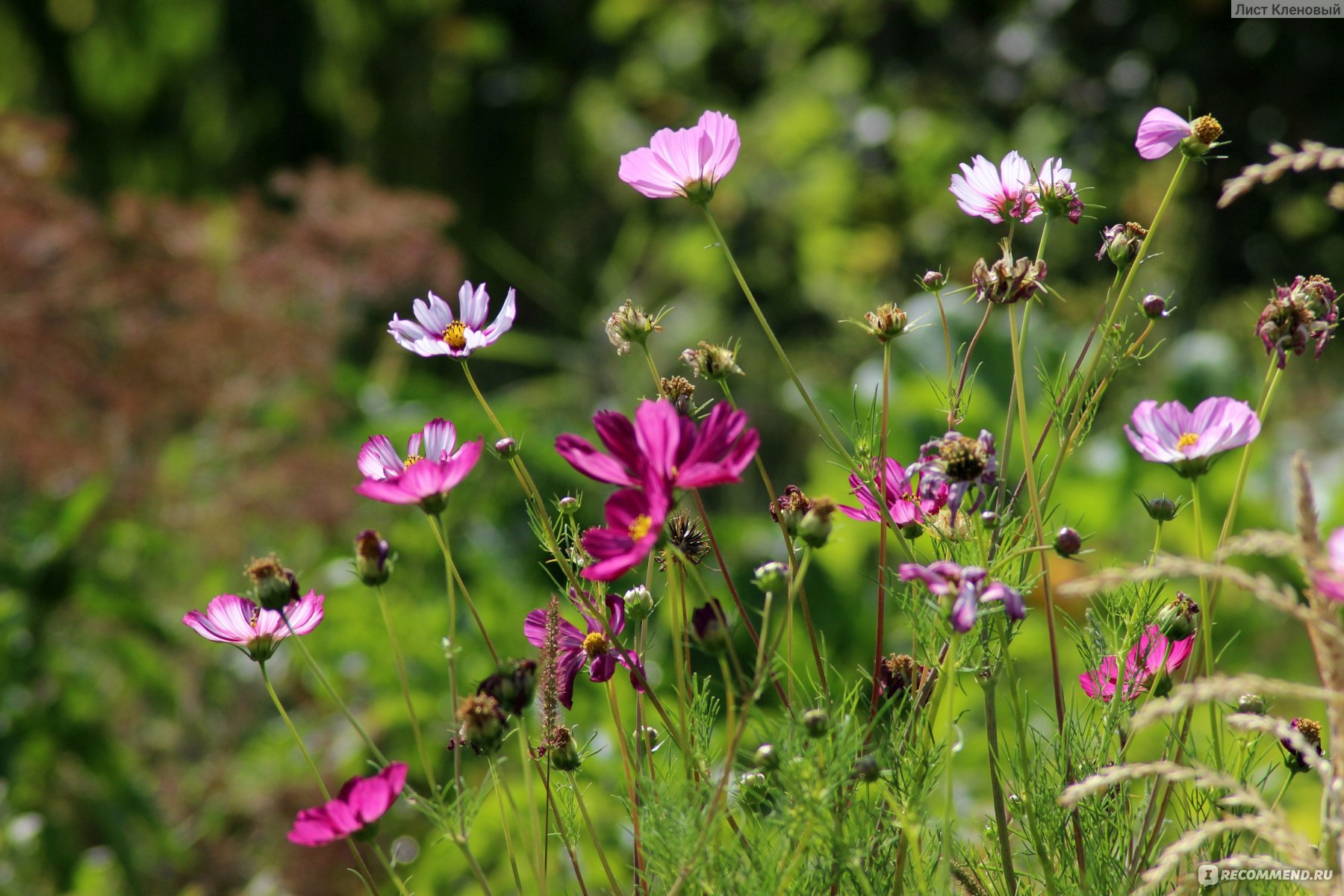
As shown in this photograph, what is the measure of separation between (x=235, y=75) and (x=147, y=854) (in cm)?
198

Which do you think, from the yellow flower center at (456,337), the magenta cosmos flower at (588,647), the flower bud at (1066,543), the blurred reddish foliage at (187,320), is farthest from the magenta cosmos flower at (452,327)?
the blurred reddish foliage at (187,320)

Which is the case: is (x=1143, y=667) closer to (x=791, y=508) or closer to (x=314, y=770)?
(x=791, y=508)

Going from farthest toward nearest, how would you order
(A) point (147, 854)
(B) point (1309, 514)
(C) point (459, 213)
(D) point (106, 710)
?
1. (C) point (459, 213)
2. (D) point (106, 710)
3. (A) point (147, 854)
4. (B) point (1309, 514)

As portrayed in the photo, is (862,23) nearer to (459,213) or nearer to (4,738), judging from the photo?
(459,213)

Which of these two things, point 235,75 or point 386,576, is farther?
point 235,75

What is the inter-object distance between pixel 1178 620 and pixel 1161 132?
0.59 feet

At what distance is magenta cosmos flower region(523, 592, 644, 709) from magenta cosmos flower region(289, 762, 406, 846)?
67 millimetres

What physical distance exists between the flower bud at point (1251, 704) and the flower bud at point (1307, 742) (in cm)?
1

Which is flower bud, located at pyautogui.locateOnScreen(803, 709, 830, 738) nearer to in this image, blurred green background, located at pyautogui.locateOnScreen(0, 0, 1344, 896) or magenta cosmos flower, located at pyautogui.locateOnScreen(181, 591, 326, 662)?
magenta cosmos flower, located at pyautogui.locateOnScreen(181, 591, 326, 662)

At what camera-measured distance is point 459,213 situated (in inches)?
114

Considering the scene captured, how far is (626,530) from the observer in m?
0.33

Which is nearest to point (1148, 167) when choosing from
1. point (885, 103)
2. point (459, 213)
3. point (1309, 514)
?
point (885, 103)

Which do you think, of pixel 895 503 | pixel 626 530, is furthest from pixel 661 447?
pixel 895 503

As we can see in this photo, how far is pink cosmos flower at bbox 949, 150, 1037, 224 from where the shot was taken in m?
0.43
